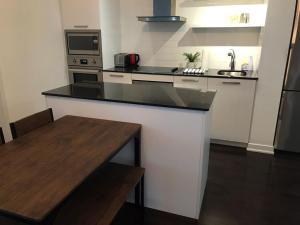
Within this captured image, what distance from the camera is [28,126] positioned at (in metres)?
1.58

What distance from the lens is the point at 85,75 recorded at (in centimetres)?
357

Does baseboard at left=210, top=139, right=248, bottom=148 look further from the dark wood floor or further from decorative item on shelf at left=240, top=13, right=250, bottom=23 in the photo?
decorative item on shelf at left=240, top=13, right=250, bottom=23

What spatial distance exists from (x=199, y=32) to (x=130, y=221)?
277cm

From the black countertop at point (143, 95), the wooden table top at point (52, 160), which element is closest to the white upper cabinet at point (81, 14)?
the black countertop at point (143, 95)

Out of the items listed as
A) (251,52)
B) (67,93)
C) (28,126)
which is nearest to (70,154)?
(28,126)

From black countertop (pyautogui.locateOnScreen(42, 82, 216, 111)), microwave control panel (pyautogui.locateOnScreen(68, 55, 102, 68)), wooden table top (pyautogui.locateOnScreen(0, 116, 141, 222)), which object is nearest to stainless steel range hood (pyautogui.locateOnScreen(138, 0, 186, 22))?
microwave control panel (pyautogui.locateOnScreen(68, 55, 102, 68))

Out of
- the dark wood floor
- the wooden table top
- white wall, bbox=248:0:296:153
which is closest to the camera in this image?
the wooden table top

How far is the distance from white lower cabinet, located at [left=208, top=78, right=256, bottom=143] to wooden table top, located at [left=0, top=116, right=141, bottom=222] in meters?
1.63

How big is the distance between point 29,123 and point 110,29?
7.85 ft

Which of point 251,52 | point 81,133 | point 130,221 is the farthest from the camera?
point 251,52

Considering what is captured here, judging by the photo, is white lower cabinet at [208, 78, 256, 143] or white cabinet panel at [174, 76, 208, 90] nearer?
white lower cabinet at [208, 78, 256, 143]

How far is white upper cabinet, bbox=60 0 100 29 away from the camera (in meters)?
3.23

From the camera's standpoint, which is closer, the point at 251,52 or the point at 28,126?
the point at 28,126

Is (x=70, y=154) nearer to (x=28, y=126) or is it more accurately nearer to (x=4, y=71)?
(x=28, y=126)
